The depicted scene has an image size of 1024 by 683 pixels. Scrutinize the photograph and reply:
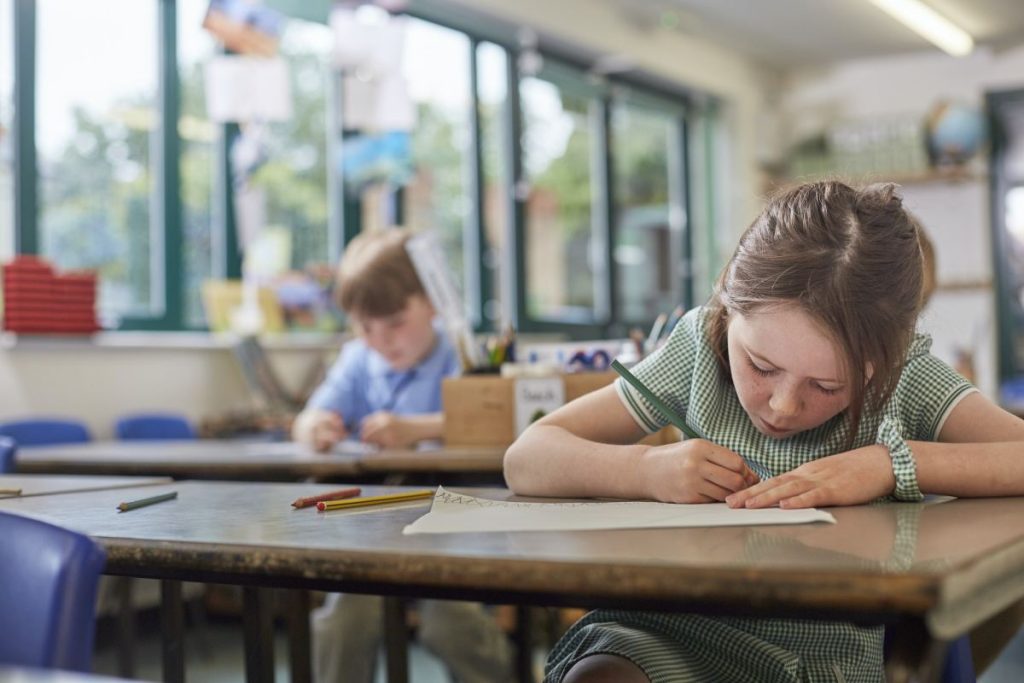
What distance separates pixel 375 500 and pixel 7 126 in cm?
313

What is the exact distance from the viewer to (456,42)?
5.85m

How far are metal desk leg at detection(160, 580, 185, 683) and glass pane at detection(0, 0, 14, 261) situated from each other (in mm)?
2357

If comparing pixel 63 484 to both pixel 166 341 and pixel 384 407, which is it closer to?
pixel 384 407

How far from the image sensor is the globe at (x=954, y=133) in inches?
293

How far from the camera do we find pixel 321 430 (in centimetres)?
267

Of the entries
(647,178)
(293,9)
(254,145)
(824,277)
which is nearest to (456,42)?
(293,9)

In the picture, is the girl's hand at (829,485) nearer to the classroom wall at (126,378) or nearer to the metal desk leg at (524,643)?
the metal desk leg at (524,643)

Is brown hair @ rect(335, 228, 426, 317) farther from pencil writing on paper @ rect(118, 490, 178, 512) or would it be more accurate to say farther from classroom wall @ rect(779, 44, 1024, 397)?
classroom wall @ rect(779, 44, 1024, 397)

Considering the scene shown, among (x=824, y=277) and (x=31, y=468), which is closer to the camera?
(x=824, y=277)

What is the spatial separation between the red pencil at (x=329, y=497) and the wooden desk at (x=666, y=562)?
0.07 m

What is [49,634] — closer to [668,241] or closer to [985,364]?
[668,241]

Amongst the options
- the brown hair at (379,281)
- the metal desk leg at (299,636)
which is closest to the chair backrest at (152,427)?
the brown hair at (379,281)

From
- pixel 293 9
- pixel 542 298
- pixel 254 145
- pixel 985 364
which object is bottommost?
pixel 985 364

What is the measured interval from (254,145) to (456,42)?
1532 mm
